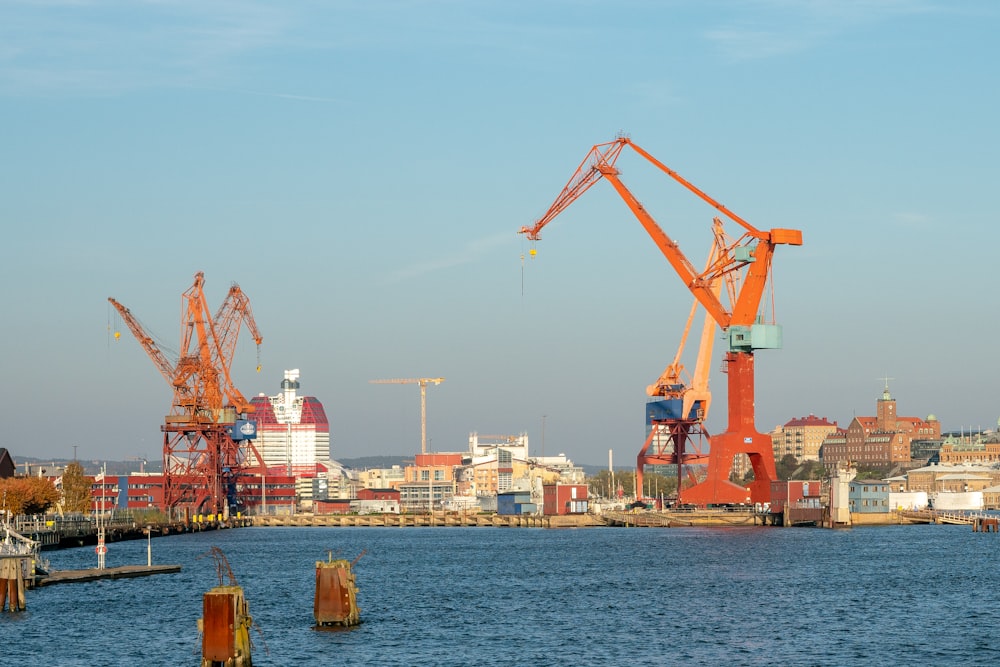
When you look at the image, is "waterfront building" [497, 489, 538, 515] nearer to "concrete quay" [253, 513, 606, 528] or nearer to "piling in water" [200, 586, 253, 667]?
"concrete quay" [253, 513, 606, 528]

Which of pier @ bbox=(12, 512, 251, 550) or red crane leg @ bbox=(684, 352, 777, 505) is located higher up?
red crane leg @ bbox=(684, 352, 777, 505)

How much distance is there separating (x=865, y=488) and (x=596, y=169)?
40.6 m

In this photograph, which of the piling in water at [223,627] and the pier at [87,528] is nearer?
the piling in water at [223,627]

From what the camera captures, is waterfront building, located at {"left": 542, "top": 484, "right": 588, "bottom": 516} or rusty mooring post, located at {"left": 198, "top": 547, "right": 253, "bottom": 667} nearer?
rusty mooring post, located at {"left": 198, "top": 547, "right": 253, "bottom": 667}

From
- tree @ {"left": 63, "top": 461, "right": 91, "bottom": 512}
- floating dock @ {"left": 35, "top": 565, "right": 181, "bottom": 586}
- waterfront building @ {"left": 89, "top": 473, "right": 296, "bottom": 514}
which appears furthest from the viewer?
waterfront building @ {"left": 89, "top": 473, "right": 296, "bottom": 514}

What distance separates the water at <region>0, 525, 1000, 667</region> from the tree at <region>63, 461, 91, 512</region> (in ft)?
149

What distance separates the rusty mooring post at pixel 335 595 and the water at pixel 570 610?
1.55 ft

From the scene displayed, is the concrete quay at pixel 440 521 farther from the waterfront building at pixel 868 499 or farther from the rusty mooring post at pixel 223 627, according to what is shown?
the rusty mooring post at pixel 223 627

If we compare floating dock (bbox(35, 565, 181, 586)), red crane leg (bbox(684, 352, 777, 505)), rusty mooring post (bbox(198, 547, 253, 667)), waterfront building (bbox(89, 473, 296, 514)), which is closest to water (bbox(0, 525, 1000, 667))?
floating dock (bbox(35, 565, 181, 586))

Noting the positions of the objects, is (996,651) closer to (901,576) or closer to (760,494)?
(901,576)

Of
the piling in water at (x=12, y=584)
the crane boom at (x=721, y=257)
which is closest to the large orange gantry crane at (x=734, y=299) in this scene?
the crane boom at (x=721, y=257)

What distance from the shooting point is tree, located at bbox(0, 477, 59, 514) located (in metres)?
99.6

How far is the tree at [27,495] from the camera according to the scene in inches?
3920

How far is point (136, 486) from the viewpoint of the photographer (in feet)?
565
